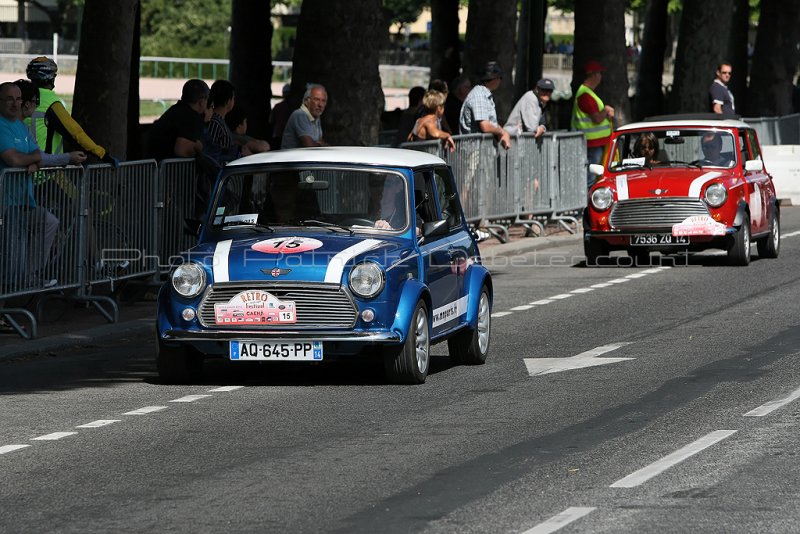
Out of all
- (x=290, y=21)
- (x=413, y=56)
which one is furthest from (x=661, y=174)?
(x=290, y=21)

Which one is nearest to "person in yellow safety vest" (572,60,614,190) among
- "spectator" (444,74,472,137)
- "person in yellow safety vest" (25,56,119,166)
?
"spectator" (444,74,472,137)

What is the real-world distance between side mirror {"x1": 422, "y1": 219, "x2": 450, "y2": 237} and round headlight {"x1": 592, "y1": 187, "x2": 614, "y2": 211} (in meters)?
8.59

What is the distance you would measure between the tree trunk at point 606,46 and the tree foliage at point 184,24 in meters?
66.2

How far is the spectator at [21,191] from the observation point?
49.7 ft

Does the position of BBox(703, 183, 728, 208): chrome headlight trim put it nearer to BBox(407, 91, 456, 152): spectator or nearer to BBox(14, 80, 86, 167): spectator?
BBox(407, 91, 456, 152): spectator

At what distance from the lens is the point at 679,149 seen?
22234mm

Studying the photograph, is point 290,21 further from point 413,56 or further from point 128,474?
point 128,474

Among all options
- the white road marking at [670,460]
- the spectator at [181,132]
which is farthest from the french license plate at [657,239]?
the white road marking at [670,460]

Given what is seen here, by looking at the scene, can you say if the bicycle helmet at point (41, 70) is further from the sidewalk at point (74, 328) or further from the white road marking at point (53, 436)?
the white road marking at point (53, 436)

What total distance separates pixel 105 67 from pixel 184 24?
8324 cm

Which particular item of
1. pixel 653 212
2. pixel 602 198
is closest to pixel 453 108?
pixel 602 198

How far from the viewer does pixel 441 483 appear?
8.94 meters

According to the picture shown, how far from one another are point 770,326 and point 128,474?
810cm

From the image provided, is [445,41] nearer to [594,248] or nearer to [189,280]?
[594,248]
